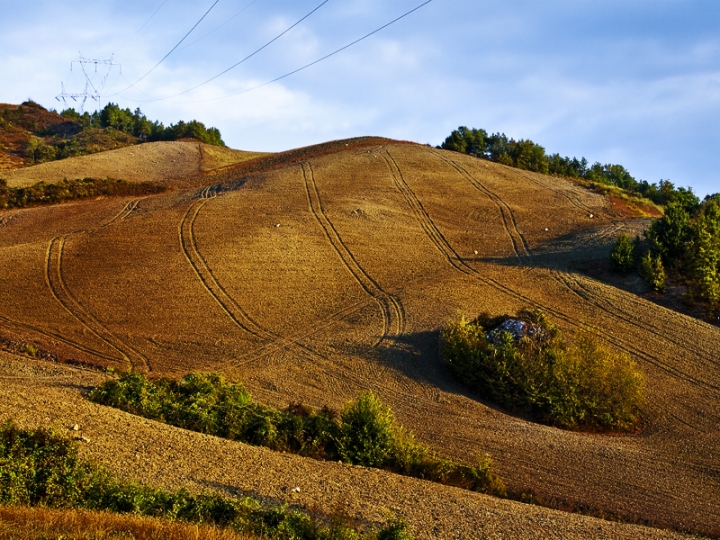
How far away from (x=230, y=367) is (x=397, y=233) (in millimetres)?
20691

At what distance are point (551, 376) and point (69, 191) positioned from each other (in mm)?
46726

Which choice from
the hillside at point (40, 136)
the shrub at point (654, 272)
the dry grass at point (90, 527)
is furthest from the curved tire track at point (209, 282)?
the hillside at point (40, 136)

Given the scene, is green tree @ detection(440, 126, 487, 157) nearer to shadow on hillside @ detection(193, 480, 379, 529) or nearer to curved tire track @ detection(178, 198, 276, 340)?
curved tire track @ detection(178, 198, 276, 340)

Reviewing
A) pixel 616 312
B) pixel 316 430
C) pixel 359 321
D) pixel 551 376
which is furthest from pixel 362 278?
pixel 316 430

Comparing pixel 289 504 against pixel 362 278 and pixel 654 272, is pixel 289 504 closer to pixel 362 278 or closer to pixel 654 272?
pixel 362 278

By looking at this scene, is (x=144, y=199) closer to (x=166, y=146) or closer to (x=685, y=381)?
(x=166, y=146)

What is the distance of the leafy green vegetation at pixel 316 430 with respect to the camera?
20.9 metres

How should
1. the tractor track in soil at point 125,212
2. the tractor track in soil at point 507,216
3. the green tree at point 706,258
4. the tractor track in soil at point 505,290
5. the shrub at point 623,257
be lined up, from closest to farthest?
the tractor track in soil at point 505,290, the green tree at point 706,258, the shrub at point 623,257, the tractor track in soil at point 507,216, the tractor track in soil at point 125,212

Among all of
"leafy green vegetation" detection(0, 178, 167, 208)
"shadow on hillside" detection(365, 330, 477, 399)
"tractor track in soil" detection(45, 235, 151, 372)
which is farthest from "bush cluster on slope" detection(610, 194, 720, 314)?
"leafy green vegetation" detection(0, 178, 167, 208)

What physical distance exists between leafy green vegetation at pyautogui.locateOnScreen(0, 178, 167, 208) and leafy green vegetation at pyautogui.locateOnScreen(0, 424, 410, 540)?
4968 cm

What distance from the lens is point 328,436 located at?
21.5 metres

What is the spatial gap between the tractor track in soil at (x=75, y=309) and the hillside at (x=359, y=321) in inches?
5.2

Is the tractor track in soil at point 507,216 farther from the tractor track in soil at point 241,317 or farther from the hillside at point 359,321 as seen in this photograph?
the tractor track in soil at point 241,317

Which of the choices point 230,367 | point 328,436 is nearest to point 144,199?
point 230,367
